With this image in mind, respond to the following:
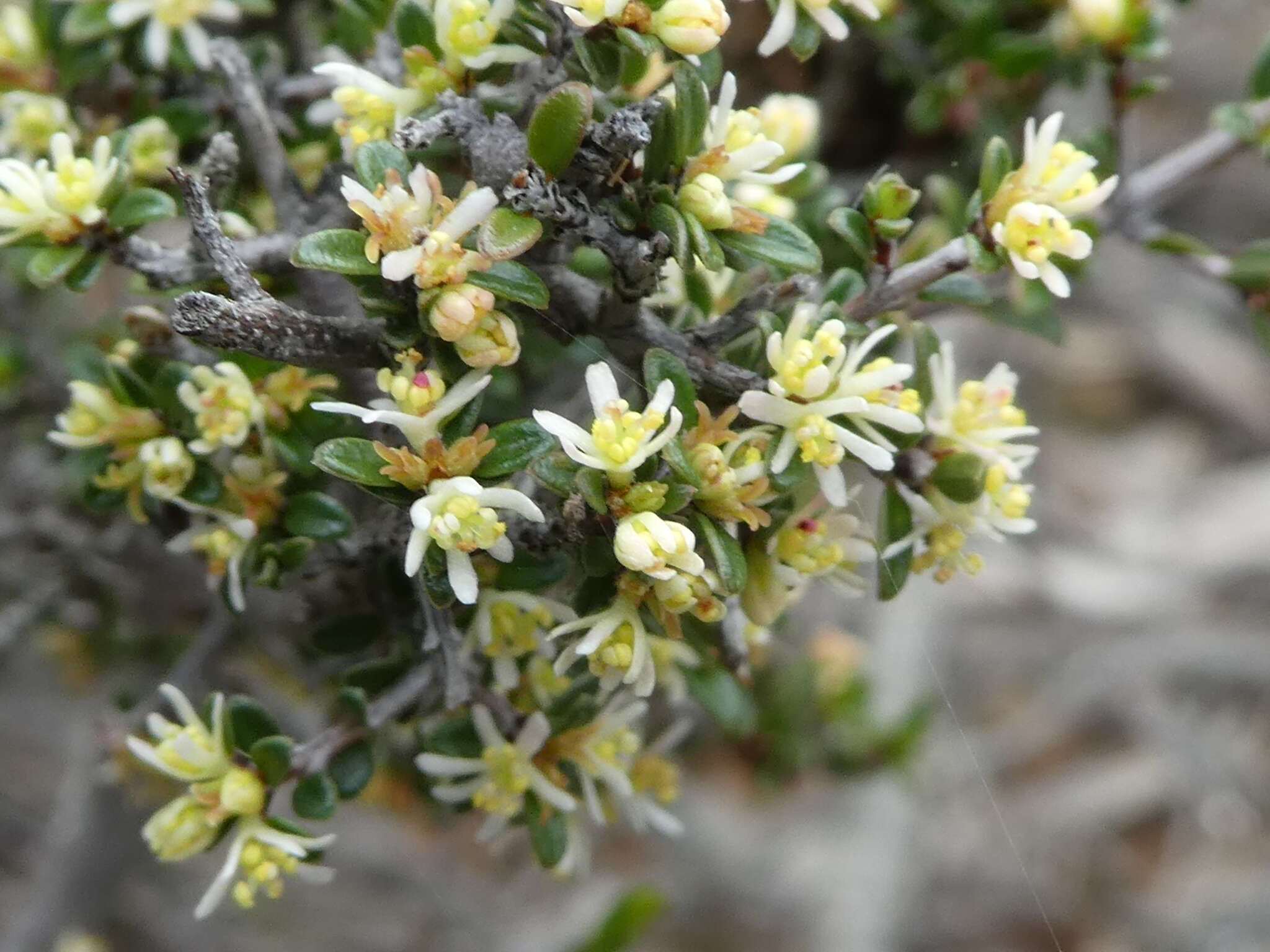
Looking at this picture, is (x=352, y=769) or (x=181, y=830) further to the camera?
(x=352, y=769)

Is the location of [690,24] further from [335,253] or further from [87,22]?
[87,22]

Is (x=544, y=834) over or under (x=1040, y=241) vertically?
under

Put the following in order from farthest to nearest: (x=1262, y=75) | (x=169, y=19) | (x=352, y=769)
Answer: (x=1262, y=75) → (x=169, y=19) → (x=352, y=769)

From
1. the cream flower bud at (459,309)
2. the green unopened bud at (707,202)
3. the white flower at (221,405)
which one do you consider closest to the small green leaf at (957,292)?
the green unopened bud at (707,202)

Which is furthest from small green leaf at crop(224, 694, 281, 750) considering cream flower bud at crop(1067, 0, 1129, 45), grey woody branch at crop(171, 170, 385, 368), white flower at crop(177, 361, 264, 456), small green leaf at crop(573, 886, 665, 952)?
cream flower bud at crop(1067, 0, 1129, 45)

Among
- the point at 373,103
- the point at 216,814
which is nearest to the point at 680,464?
the point at 373,103

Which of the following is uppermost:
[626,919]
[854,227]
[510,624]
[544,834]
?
[854,227]

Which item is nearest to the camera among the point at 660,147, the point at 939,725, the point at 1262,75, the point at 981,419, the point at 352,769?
the point at 660,147
